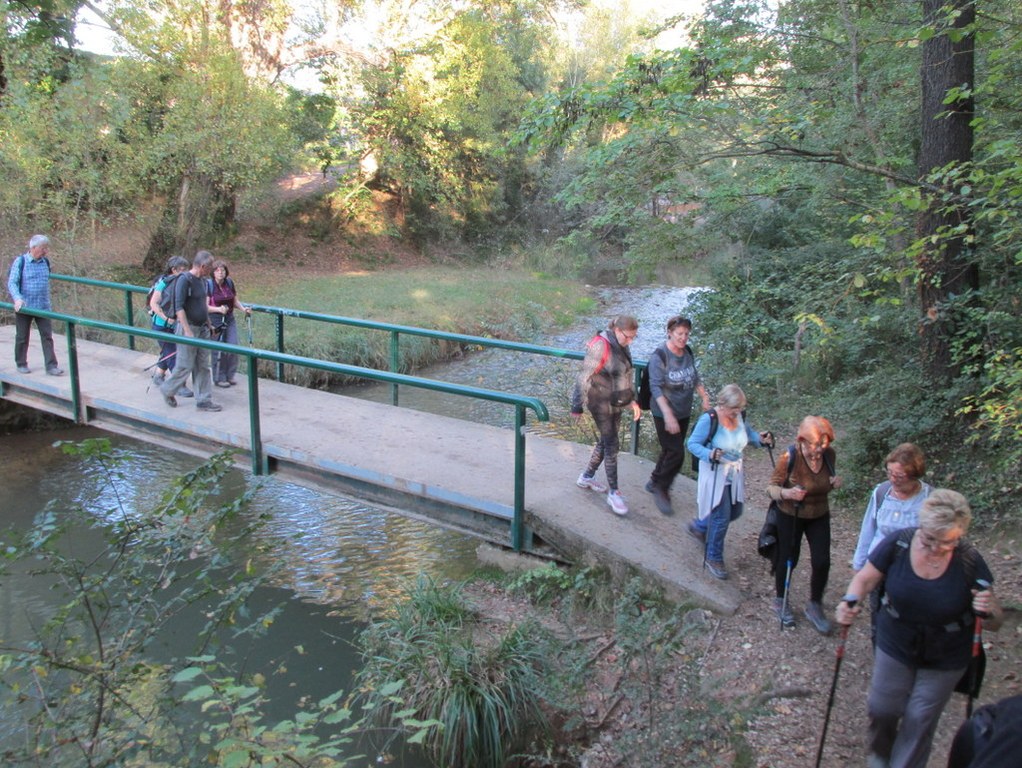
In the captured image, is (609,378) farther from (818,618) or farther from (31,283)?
(31,283)

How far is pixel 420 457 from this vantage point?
630 centimetres

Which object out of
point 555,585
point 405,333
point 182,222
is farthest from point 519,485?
point 182,222

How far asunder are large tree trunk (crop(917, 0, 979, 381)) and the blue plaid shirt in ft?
27.7

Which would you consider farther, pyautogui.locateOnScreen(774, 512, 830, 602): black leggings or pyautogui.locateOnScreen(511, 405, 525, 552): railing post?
pyautogui.locateOnScreen(511, 405, 525, 552): railing post

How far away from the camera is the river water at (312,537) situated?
604 cm

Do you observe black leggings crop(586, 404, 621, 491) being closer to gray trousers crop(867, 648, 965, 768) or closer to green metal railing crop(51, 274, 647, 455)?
green metal railing crop(51, 274, 647, 455)

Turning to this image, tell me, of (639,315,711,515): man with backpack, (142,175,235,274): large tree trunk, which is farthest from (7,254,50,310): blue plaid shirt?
(142,175,235,274): large tree trunk

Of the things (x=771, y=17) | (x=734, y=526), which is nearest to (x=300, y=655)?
(x=734, y=526)

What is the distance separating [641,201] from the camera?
26.1ft

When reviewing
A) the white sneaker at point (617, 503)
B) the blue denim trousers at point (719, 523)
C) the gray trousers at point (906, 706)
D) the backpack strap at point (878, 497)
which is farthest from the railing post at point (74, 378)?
the gray trousers at point (906, 706)

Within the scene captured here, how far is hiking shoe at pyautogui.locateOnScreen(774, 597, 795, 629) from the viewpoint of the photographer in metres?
4.89

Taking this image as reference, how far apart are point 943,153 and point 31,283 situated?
8.83 metres

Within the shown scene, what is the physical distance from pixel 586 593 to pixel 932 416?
3796mm

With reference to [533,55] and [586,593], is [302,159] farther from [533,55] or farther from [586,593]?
[586,593]
